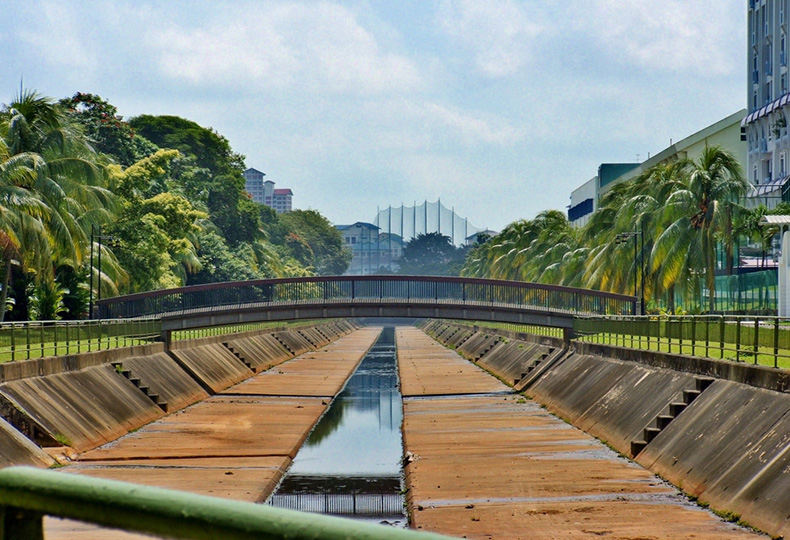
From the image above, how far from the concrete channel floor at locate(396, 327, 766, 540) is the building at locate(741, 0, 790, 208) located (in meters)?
47.1

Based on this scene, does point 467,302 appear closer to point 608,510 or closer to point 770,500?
point 608,510

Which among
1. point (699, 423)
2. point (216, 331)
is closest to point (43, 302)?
point (216, 331)

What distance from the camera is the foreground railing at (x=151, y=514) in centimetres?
230

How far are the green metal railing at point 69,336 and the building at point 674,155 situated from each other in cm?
3471

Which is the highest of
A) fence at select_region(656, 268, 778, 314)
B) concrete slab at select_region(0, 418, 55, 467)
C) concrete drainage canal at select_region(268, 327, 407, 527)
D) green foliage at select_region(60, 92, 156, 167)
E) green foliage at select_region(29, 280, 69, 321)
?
green foliage at select_region(60, 92, 156, 167)

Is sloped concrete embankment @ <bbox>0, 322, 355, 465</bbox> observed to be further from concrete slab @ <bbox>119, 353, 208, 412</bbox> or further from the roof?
the roof

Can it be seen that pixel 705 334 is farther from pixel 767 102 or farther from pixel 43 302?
pixel 767 102

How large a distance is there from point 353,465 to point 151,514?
34.4 meters

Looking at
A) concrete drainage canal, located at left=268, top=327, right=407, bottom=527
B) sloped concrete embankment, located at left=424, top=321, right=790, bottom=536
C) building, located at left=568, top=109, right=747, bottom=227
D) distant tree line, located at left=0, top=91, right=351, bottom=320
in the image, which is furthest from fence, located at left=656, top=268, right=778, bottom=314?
distant tree line, located at left=0, top=91, right=351, bottom=320

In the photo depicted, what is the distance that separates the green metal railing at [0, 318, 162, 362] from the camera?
35.1 meters

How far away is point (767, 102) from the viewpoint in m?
96.2

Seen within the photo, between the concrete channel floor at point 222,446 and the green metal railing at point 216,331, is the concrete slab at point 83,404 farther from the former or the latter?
the green metal railing at point 216,331

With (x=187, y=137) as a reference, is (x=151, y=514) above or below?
below

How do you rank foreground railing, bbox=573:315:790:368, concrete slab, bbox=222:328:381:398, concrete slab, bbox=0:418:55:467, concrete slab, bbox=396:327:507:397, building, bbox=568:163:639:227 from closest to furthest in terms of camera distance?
foreground railing, bbox=573:315:790:368
concrete slab, bbox=0:418:55:467
concrete slab, bbox=396:327:507:397
concrete slab, bbox=222:328:381:398
building, bbox=568:163:639:227
